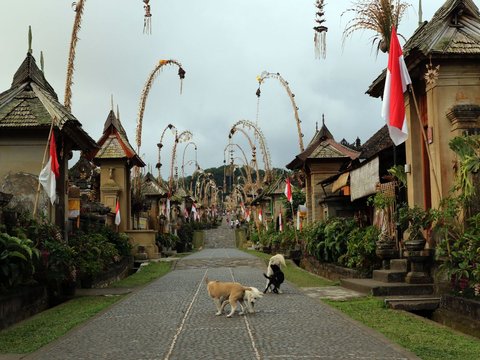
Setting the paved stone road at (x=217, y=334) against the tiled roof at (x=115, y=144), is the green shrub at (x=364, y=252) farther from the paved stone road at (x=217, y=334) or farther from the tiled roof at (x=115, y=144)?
the tiled roof at (x=115, y=144)

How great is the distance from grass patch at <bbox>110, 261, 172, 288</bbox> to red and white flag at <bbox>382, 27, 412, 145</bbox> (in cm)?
1184

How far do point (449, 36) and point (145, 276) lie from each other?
1628cm

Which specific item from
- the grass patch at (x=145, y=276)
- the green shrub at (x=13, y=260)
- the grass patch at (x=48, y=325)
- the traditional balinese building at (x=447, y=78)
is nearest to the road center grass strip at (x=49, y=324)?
the grass patch at (x=48, y=325)

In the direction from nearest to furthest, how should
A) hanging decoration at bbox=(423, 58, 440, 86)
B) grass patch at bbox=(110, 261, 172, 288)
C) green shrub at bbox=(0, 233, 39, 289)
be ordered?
green shrub at bbox=(0, 233, 39, 289), hanging decoration at bbox=(423, 58, 440, 86), grass patch at bbox=(110, 261, 172, 288)

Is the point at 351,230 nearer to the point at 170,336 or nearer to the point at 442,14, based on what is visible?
the point at 442,14

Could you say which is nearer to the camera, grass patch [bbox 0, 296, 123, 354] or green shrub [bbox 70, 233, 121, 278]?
grass patch [bbox 0, 296, 123, 354]

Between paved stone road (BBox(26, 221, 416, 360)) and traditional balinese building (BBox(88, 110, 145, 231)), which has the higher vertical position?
traditional balinese building (BBox(88, 110, 145, 231))

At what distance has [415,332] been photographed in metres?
11.2

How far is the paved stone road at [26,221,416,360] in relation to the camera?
9.47 metres

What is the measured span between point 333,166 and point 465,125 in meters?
18.7

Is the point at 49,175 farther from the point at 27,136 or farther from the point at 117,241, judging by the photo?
the point at 117,241

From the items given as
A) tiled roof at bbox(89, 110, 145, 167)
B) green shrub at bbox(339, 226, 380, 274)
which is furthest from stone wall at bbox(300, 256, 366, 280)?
tiled roof at bbox(89, 110, 145, 167)

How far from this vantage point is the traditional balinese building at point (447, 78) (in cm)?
1576

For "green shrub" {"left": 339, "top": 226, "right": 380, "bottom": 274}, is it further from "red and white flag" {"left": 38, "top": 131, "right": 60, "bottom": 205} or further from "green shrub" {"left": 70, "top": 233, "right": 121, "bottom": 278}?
"red and white flag" {"left": 38, "top": 131, "right": 60, "bottom": 205}
